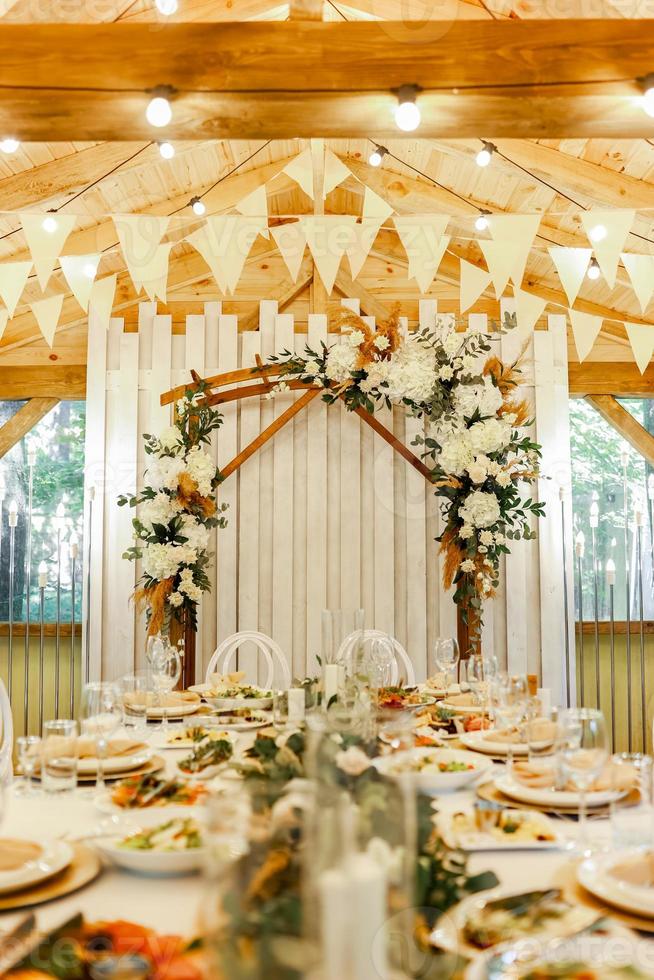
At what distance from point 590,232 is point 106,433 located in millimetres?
2766

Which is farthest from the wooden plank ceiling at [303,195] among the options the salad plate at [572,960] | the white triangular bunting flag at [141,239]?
the salad plate at [572,960]

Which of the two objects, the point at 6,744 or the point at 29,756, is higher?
the point at 29,756

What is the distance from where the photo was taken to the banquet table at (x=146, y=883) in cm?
110

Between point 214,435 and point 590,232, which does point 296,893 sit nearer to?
point 590,232

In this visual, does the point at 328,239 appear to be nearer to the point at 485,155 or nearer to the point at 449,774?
the point at 485,155

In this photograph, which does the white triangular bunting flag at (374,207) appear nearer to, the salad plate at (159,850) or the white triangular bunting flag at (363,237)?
the white triangular bunting flag at (363,237)

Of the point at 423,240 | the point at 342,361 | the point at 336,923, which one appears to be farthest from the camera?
the point at 342,361

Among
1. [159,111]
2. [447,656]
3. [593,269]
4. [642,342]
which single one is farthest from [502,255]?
[447,656]

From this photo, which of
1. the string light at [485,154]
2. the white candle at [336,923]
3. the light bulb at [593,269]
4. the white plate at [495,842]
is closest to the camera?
the white candle at [336,923]

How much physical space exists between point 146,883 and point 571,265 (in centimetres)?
338

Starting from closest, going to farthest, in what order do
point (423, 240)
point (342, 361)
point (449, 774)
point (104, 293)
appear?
point (449, 774) → point (423, 240) → point (342, 361) → point (104, 293)

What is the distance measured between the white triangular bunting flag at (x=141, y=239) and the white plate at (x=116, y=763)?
8.11 feet

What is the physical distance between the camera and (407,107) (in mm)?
2635

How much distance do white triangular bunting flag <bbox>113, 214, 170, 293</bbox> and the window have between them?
7.37 ft
